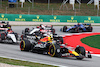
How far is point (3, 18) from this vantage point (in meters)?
34.9

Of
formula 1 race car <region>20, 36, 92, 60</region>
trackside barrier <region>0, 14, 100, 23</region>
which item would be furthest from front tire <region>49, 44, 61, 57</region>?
trackside barrier <region>0, 14, 100, 23</region>

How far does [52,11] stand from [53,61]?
3006 cm

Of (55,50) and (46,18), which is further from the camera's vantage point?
(46,18)

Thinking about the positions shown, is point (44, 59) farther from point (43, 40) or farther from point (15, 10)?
point (15, 10)

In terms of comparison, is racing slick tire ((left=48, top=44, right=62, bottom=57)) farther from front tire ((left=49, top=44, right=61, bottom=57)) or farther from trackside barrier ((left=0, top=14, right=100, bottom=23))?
trackside barrier ((left=0, top=14, right=100, bottom=23))

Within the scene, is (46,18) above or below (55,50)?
above

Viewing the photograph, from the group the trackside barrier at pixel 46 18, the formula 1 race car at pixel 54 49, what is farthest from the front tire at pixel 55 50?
the trackside barrier at pixel 46 18

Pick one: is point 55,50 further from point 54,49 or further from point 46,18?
point 46,18

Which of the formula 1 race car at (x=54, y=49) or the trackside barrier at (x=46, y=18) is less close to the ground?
the trackside barrier at (x=46, y=18)

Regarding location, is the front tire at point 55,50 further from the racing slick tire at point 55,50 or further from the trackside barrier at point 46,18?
the trackside barrier at point 46,18

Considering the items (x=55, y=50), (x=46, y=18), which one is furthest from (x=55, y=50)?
(x=46, y=18)

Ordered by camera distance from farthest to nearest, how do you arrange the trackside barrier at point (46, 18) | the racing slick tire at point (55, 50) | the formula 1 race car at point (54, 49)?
the trackside barrier at point (46, 18) → the racing slick tire at point (55, 50) → the formula 1 race car at point (54, 49)

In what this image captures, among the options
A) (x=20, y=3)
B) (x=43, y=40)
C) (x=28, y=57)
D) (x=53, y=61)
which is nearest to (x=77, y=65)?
(x=53, y=61)

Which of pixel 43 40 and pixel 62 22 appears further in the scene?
pixel 62 22
